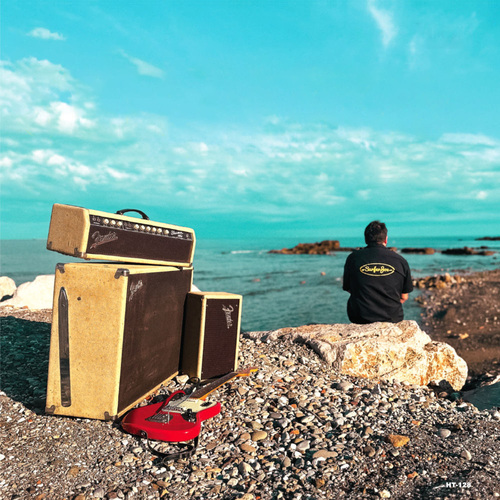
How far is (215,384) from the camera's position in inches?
169

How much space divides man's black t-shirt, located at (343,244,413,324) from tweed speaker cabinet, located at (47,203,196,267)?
315 cm

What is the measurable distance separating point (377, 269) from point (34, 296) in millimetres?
7429

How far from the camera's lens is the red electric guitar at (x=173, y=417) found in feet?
10.9

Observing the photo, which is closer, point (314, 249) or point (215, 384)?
point (215, 384)

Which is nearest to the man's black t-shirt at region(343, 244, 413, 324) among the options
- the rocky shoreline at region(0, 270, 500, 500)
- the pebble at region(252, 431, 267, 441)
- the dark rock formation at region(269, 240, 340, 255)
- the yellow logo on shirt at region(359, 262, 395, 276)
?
the yellow logo on shirt at region(359, 262, 395, 276)

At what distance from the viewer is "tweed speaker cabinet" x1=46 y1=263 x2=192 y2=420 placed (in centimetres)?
345

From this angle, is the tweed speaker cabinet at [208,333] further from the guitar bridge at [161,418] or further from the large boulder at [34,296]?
the large boulder at [34,296]

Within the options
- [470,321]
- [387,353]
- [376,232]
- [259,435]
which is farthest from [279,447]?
[470,321]

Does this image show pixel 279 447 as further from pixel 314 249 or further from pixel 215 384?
pixel 314 249

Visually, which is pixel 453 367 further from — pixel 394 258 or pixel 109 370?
pixel 109 370

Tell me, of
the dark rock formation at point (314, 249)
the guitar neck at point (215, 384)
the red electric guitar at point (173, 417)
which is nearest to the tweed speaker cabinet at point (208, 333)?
the guitar neck at point (215, 384)

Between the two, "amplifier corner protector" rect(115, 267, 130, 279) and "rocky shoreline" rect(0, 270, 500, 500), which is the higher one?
"amplifier corner protector" rect(115, 267, 130, 279)

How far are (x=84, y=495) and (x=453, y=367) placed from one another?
5.17 m

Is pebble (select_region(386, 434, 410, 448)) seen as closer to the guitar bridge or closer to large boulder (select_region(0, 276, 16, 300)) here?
the guitar bridge
